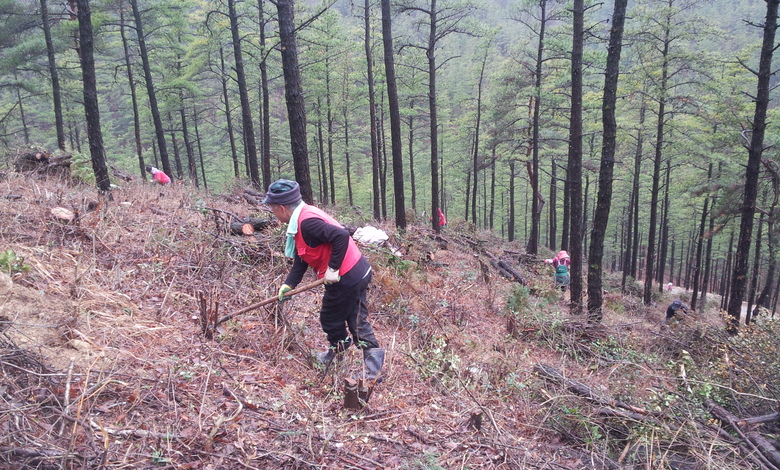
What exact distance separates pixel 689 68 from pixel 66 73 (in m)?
24.6

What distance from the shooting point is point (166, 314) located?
169 inches

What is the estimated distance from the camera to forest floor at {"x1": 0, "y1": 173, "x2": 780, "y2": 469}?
2.66 meters

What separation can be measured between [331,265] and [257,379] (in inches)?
49.6

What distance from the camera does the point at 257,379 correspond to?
362 centimetres

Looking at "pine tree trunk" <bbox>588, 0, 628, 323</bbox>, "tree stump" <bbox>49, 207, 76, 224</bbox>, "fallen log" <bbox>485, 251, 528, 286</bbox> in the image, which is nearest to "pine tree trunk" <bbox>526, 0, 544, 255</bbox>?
"fallen log" <bbox>485, 251, 528, 286</bbox>

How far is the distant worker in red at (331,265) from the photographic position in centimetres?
371

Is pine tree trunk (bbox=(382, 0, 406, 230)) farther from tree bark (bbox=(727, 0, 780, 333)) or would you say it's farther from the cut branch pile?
the cut branch pile

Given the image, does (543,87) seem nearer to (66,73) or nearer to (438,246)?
(438,246)

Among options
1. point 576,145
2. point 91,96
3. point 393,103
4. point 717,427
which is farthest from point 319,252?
point 393,103

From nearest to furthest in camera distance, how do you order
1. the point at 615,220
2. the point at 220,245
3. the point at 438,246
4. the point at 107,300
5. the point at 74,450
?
the point at 74,450
the point at 107,300
the point at 220,245
the point at 438,246
the point at 615,220

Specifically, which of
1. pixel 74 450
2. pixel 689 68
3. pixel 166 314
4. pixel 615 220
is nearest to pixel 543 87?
pixel 689 68

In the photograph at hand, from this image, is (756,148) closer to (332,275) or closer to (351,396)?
(332,275)

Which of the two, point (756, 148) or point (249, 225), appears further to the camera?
point (756, 148)

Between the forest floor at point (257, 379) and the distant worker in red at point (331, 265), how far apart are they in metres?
0.25
